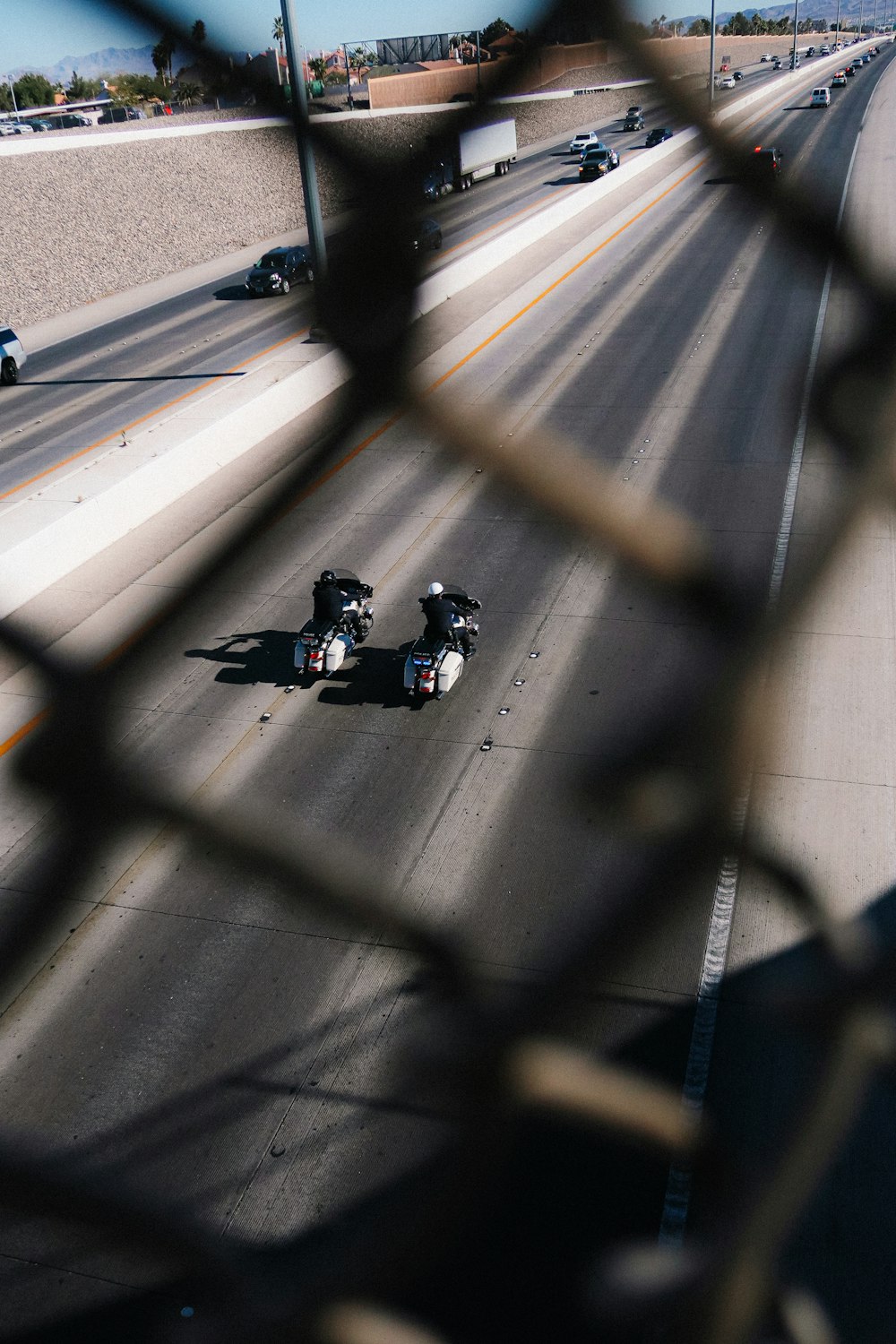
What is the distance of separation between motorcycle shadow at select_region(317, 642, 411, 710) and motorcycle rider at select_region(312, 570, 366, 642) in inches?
21.0

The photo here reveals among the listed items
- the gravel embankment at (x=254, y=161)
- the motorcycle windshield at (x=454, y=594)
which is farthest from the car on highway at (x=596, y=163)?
the motorcycle windshield at (x=454, y=594)

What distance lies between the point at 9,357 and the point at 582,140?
34500 mm

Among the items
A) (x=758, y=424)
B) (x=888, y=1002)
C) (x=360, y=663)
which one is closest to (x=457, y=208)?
(x=888, y=1002)

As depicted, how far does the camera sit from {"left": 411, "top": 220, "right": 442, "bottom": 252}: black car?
1302 mm

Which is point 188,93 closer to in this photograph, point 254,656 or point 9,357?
point 254,656

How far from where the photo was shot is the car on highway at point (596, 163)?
41625 millimetres

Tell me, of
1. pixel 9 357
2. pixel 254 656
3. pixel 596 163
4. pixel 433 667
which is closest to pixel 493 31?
pixel 433 667

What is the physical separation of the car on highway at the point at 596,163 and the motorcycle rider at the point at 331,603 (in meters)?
33.2

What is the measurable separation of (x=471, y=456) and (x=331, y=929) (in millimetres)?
7650

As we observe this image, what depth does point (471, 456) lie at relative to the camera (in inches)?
54.8

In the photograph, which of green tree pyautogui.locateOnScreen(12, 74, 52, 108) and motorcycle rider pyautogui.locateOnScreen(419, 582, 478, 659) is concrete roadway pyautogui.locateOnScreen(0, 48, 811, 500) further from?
green tree pyautogui.locateOnScreen(12, 74, 52, 108)

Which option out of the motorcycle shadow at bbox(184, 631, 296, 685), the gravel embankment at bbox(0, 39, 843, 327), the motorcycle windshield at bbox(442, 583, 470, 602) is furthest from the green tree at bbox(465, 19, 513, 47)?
the motorcycle shadow at bbox(184, 631, 296, 685)

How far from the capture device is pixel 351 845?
31.6 feet

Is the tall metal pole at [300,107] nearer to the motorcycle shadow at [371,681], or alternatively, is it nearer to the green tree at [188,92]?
the green tree at [188,92]
